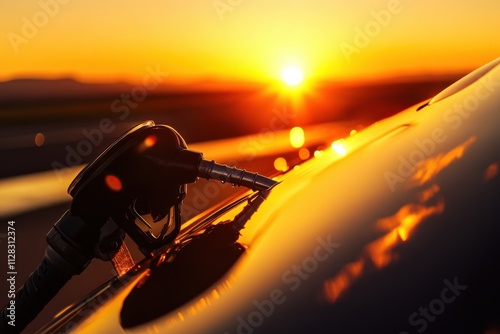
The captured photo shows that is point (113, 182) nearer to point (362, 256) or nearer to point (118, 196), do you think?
point (118, 196)

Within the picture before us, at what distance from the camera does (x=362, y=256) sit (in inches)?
50.0

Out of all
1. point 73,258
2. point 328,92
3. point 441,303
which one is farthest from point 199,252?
point 328,92

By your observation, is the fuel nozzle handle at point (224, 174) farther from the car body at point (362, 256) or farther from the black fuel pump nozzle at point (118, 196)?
the car body at point (362, 256)

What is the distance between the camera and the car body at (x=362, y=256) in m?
1.08

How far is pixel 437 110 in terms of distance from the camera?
2180 mm

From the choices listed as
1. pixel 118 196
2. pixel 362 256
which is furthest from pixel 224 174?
pixel 362 256

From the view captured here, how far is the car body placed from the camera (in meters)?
1.08

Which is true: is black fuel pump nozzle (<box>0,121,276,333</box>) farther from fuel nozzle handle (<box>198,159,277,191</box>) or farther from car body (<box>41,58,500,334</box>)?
car body (<box>41,58,500,334</box>)

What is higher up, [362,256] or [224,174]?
[224,174]

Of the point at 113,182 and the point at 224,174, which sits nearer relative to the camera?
the point at 113,182

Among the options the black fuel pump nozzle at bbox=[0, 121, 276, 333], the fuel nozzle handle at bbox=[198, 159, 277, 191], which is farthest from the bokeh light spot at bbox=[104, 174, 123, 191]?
the fuel nozzle handle at bbox=[198, 159, 277, 191]

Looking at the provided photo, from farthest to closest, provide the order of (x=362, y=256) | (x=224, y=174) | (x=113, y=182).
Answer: (x=224, y=174)
(x=113, y=182)
(x=362, y=256)

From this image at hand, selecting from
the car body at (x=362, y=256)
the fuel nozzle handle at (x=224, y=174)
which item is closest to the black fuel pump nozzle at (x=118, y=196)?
the fuel nozzle handle at (x=224, y=174)

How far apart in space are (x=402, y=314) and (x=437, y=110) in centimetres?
126
